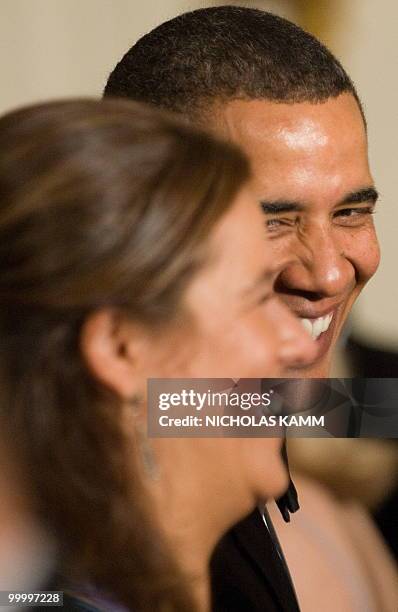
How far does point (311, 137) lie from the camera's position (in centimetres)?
70

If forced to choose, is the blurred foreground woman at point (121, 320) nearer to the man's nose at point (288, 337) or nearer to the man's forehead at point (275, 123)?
the man's nose at point (288, 337)

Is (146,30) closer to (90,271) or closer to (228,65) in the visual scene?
(228,65)

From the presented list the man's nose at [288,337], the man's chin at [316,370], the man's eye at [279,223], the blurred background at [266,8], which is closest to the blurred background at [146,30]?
the blurred background at [266,8]

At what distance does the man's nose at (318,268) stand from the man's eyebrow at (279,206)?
0.02m

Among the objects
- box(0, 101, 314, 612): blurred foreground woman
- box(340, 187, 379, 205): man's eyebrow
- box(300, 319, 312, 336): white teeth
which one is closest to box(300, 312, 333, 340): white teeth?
box(300, 319, 312, 336): white teeth

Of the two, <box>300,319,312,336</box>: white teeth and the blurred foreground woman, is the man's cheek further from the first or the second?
the blurred foreground woman

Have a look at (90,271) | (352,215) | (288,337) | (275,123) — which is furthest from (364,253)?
(90,271)

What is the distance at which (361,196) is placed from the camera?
0.73 m

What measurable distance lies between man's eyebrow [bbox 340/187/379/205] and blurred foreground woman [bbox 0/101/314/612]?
0.21 meters

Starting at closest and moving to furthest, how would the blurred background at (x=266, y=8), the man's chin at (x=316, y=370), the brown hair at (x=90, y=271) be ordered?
1. the brown hair at (x=90, y=271)
2. the man's chin at (x=316, y=370)
3. the blurred background at (x=266, y=8)

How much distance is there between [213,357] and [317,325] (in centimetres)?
27

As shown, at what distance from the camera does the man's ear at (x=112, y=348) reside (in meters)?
0.48

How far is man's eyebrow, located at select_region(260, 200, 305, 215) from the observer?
70 centimetres

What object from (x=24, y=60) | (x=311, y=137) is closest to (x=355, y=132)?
(x=311, y=137)
